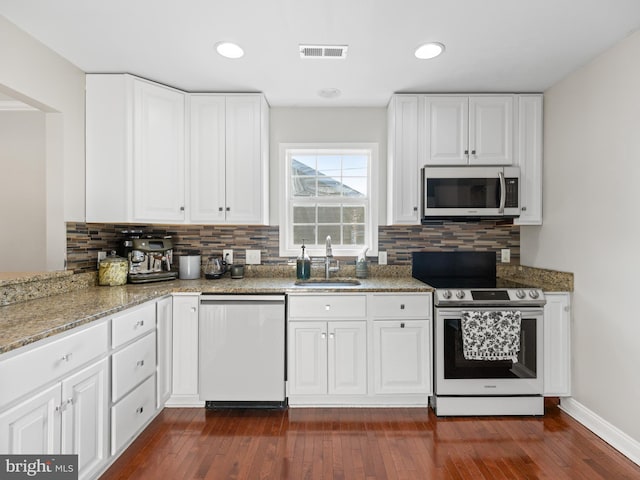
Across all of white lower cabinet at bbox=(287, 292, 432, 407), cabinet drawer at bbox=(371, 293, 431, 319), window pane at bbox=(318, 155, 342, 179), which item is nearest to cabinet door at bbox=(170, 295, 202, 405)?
white lower cabinet at bbox=(287, 292, 432, 407)

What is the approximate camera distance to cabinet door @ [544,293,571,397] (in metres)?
Answer: 2.60

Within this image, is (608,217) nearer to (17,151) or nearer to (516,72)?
(516,72)

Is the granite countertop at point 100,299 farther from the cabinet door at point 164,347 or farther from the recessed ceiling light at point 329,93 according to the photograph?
the recessed ceiling light at point 329,93

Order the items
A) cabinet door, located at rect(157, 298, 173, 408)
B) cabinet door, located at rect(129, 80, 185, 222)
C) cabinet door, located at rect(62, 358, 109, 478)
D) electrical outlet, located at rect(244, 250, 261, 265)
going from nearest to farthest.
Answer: cabinet door, located at rect(62, 358, 109, 478)
cabinet door, located at rect(157, 298, 173, 408)
cabinet door, located at rect(129, 80, 185, 222)
electrical outlet, located at rect(244, 250, 261, 265)

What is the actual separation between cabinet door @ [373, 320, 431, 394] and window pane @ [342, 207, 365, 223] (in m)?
1.08

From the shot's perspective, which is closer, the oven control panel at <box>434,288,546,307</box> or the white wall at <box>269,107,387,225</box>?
the oven control panel at <box>434,288,546,307</box>

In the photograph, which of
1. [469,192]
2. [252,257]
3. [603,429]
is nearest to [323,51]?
[469,192]

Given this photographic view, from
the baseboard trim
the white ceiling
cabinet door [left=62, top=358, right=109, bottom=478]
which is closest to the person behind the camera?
cabinet door [left=62, top=358, right=109, bottom=478]

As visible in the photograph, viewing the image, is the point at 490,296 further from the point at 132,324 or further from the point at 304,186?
the point at 132,324

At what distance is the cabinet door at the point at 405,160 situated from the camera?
2900 millimetres

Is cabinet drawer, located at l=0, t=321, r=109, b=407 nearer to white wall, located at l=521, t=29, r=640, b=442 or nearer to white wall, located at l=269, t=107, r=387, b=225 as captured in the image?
white wall, located at l=269, t=107, r=387, b=225

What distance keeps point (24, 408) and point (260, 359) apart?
1416 millimetres

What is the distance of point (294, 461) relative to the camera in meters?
2.02

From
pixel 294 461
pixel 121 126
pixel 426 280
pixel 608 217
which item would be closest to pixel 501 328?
pixel 426 280
